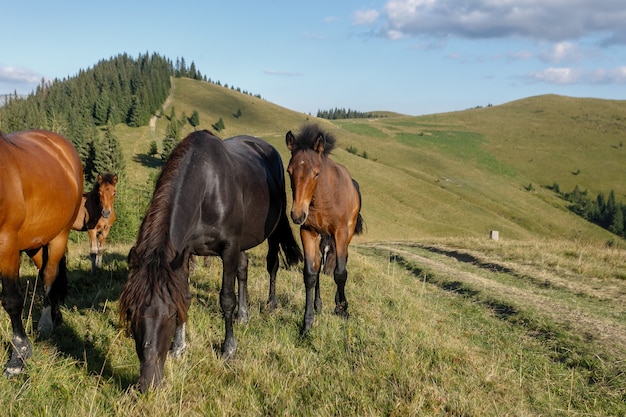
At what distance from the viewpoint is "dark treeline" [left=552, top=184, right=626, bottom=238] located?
3098 inches

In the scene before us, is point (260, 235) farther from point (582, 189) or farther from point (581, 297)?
point (582, 189)

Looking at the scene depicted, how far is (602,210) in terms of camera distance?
81625 mm

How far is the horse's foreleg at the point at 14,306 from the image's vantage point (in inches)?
159

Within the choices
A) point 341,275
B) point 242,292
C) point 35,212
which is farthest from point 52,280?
point 341,275

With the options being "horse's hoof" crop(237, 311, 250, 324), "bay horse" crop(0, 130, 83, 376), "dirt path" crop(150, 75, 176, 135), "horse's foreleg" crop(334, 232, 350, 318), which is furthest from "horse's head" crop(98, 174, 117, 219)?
"dirt path" crop(150, 75, 176, 135)

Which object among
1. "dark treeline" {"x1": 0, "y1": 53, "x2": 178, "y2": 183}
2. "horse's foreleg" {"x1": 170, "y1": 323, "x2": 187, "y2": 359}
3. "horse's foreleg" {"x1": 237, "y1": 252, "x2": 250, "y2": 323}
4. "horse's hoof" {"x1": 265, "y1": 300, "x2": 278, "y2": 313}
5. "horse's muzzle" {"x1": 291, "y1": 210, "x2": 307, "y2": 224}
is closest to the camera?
"horse's foreleg" {"x1": 170, "y1": 323, "x2": 187, "y2": 359}

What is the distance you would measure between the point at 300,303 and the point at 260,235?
173 centimetres

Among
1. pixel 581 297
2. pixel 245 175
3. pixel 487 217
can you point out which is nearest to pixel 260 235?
pixel 245 175

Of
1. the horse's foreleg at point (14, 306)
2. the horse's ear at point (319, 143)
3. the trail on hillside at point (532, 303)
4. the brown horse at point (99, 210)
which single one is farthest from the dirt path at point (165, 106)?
the horse's foreleg at point (14, 306)

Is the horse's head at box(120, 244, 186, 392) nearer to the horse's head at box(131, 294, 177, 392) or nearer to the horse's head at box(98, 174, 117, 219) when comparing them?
the horse's head at box(131, 294, 177, 392)

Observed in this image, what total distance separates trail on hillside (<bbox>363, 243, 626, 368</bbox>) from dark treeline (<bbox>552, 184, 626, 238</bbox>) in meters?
78.7

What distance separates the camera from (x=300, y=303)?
24.6 feet

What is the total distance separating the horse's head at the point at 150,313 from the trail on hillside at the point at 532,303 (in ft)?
18.7

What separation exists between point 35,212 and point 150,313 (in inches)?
85.8
